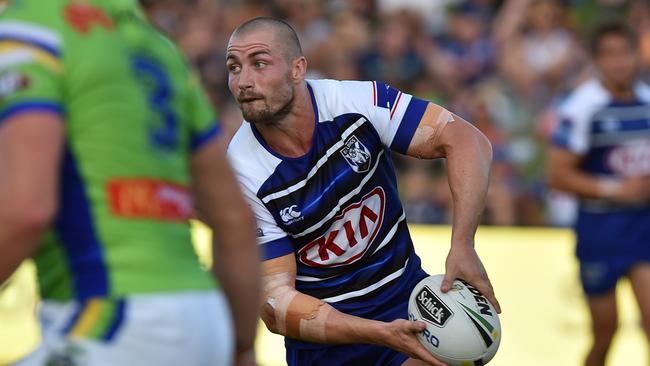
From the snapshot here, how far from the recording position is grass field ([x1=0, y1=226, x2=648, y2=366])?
374 inches

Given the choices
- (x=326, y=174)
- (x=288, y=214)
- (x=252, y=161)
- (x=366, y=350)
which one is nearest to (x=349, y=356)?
(x=366, y=350)

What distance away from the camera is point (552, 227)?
37.9 ft

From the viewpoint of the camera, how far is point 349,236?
5.19 metres

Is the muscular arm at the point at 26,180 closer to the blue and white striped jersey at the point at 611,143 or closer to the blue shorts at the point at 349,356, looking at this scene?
the blue shorts at the point at 349,356

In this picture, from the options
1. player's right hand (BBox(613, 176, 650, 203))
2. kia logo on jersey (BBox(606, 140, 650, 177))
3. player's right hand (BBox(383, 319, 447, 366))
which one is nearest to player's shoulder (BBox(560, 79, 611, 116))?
kia logo on jersey (BBox(606, 140, 650, 177))

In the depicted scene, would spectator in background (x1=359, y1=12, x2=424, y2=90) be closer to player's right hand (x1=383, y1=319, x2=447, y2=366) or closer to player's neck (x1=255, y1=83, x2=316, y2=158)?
player's neck (x1=255, y1=83, x2=316, y2=158)

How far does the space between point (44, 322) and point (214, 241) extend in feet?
1.69

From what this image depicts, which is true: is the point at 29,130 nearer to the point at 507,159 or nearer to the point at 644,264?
the point at 644,264

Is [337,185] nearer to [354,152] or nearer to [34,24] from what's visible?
[354,152]

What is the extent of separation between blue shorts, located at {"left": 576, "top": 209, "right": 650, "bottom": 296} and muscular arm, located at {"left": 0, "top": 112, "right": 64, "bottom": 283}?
234 inches

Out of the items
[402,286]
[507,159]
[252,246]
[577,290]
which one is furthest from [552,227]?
[252,246]

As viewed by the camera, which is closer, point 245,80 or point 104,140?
point 104,140

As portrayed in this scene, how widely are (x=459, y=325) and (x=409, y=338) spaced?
0.20m

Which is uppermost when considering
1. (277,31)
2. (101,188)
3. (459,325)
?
A: (101,188)
